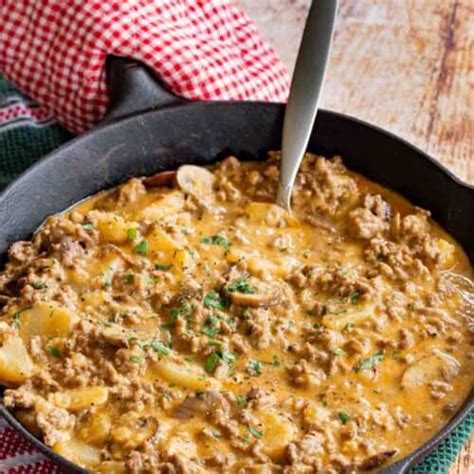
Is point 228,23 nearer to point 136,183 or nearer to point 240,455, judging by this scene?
point 136,183

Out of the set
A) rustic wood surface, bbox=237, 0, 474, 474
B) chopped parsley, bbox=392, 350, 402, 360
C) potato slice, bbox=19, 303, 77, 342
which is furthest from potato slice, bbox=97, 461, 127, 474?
rustic wood surface, bbox=237, 0, 474, 474

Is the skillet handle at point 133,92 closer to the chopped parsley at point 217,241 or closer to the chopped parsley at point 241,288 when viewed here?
the chopped parsley at point 217,241

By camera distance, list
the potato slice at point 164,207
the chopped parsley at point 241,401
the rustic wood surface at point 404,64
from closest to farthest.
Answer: the chopped parsley at point 241,401 < the potato slice at point 164,207 < the rustic wood surface at point 404,64

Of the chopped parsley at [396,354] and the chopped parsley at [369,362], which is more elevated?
the chopped parsley at [396,354]

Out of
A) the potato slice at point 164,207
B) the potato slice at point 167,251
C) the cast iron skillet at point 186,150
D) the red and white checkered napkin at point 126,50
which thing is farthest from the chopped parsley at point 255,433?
the red and white checkered napkin at point 126,50

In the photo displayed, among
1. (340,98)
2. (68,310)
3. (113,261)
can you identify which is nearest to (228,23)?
(340,98)

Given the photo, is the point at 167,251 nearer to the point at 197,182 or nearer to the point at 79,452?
the point at 197,182

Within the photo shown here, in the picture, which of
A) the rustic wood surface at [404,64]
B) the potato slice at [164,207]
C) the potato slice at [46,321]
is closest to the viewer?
the potato slice at [46,321]
